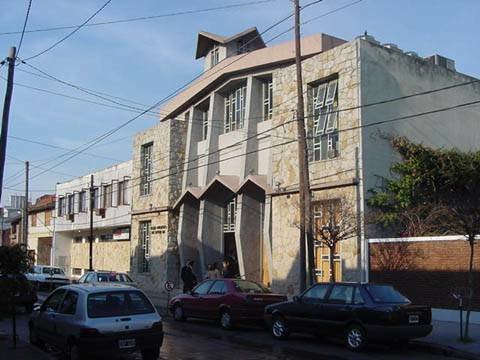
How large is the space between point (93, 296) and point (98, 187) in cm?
3874

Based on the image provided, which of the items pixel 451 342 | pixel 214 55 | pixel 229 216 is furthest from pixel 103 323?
pixel 214 55

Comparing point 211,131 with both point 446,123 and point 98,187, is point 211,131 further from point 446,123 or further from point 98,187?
point 98,187

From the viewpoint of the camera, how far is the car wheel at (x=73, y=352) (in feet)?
34.4

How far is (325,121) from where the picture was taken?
25391mm

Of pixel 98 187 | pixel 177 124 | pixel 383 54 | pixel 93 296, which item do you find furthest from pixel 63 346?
pixel 98 187

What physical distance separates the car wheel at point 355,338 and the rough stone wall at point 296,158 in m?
8.91

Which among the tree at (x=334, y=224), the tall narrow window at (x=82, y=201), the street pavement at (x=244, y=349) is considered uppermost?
the tall narrow window at (x=82, y=201)

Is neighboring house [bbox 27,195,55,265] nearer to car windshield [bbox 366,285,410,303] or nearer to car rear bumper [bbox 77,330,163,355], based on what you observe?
car windshield [bbox 366,285,410,303]

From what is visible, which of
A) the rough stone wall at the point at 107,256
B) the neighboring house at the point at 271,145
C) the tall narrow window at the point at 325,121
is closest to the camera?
the neighboring house at the point at 271,145

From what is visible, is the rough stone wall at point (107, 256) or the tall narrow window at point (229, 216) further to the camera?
the rough stone wall at point (107, 256)

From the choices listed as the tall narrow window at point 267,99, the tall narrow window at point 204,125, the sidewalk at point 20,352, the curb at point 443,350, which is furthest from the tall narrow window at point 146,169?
the curb at point 443,350

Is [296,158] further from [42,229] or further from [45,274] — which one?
[42,229]

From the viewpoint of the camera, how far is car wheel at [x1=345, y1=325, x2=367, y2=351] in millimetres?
13203

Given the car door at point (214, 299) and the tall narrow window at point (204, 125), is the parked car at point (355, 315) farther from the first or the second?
the tall narrow window at point (204, 125)
